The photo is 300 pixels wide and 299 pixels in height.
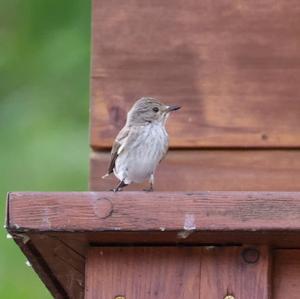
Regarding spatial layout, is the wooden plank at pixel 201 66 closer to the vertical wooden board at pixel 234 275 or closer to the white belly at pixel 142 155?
the white belly at pixel 142 155

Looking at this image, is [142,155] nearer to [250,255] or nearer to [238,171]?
[238,171]

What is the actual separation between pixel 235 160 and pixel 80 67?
2998 mm

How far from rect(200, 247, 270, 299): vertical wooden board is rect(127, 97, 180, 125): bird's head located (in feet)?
1.59

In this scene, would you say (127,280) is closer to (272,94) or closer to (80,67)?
(272,94)

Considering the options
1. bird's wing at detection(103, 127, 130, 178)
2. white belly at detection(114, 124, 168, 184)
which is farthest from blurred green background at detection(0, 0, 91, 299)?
bird's wing at detection(103, 127, 130, 178)

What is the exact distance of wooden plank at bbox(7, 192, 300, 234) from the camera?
391 centimetres

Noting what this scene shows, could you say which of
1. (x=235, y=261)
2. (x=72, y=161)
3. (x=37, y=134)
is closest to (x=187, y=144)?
(x=235, y=261)

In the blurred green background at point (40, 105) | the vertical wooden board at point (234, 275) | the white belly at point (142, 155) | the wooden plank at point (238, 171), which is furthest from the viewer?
the blurred green background at point (40, 105)

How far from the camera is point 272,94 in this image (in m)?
4.42

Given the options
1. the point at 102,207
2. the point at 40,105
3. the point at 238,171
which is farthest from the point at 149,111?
the point at 40,105

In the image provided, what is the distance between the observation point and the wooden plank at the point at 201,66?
441 centimetres

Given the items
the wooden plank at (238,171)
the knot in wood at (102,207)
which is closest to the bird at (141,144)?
the wooden plank at (238,171)

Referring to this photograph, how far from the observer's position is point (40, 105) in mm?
7453

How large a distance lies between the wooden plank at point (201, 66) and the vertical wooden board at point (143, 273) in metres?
0.37
